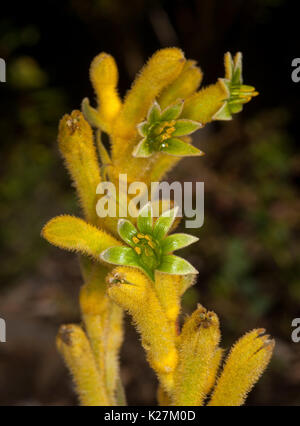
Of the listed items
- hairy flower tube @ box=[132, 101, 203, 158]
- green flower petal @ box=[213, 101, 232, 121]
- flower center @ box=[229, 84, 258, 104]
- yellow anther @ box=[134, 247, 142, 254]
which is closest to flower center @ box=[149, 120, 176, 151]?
hairy flower tube @ box=[132, 101, 203, 158]

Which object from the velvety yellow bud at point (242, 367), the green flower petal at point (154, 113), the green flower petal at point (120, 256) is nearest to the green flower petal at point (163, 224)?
the green flower petal at point (120, 256)

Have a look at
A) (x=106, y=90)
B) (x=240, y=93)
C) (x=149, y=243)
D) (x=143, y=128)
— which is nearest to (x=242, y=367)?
(x=149, y=243)

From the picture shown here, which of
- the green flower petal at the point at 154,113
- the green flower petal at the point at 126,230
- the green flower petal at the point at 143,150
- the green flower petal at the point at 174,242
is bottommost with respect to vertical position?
the green flower petal at the point at 174,242

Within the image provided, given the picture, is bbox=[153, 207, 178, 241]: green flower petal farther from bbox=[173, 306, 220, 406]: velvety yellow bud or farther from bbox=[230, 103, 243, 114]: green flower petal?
bbox=[230, 103, 243, 114]: green flower petal

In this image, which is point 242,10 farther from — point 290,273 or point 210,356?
point 210,356

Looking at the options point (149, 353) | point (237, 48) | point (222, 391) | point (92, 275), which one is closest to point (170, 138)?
point (92, 275)

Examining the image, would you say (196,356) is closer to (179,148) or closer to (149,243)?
(149,243)

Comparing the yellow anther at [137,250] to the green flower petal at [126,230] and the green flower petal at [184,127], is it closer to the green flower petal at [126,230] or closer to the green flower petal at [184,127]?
the green flower petal at [126,230]
